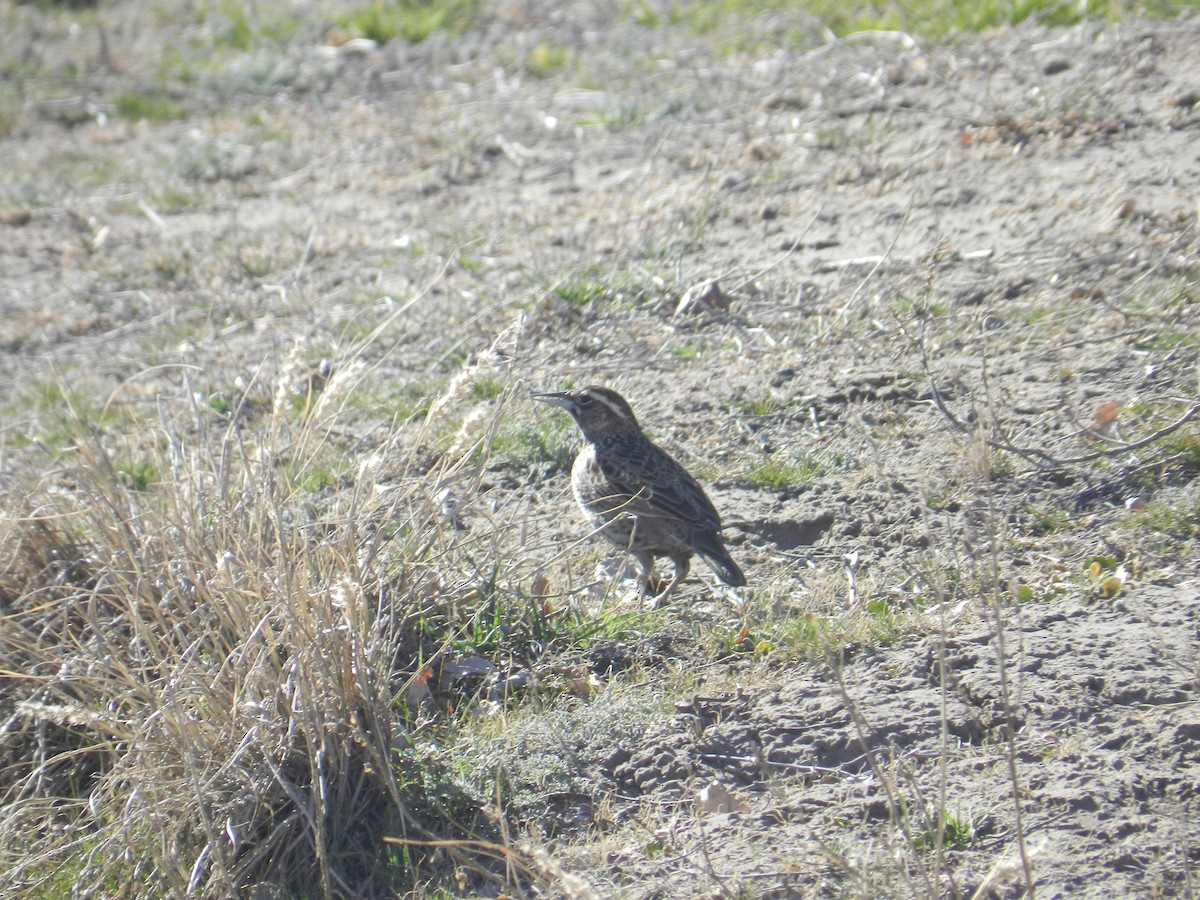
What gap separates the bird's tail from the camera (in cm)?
549

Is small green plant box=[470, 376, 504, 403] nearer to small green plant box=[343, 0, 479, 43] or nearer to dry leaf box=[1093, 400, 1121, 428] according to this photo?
dry leaf box=[1093, 400, 1121, 428]

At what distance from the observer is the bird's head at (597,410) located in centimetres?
620

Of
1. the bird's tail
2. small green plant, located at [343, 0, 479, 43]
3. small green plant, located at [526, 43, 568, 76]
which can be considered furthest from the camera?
small green plant, located at [343, 0, 479, 43]

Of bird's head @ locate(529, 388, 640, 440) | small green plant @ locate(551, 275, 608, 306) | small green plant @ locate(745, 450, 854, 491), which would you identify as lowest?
small green plant @ locate(745, 450, 854, 491)

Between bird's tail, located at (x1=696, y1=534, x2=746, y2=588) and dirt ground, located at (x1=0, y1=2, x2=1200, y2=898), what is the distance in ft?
0.38

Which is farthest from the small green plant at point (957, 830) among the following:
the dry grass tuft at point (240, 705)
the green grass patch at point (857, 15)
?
the green grass patch at point (857, 15)

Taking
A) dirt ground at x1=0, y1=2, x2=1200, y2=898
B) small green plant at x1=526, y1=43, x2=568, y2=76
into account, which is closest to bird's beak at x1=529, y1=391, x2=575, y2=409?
dirt ground at x1=0, y1=2, x2=1200, y2=898

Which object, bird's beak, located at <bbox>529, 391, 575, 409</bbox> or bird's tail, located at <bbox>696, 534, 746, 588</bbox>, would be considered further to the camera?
bird's beak, located at <bbox>529, 391, 575, 409</bbox>

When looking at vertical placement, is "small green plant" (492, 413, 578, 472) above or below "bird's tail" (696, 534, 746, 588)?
below

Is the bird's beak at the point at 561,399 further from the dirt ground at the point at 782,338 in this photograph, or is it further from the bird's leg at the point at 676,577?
the bird's leg at the point at 676,577

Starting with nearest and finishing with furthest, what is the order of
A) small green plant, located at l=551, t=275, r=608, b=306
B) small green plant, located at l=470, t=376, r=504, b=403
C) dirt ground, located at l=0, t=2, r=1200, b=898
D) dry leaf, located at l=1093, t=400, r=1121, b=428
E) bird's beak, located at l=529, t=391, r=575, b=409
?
dirt ground, located at l=0, t=2, r=1200, b=898, dry leaf, located at l=1093, t=400, r=1121, b=428, bird's beak, located at l=529, t=391, r=575, b=409, small green plant, located at l=470, t=376, r=504, b=403, small green plant, located at l=551, t=275, r=608, b=306

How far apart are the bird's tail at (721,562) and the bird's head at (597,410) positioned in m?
0.83

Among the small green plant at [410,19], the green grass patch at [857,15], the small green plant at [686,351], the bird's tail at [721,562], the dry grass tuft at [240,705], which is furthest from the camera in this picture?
the small green plant at [410,19]

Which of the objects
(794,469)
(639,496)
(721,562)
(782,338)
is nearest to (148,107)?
(782,338)
